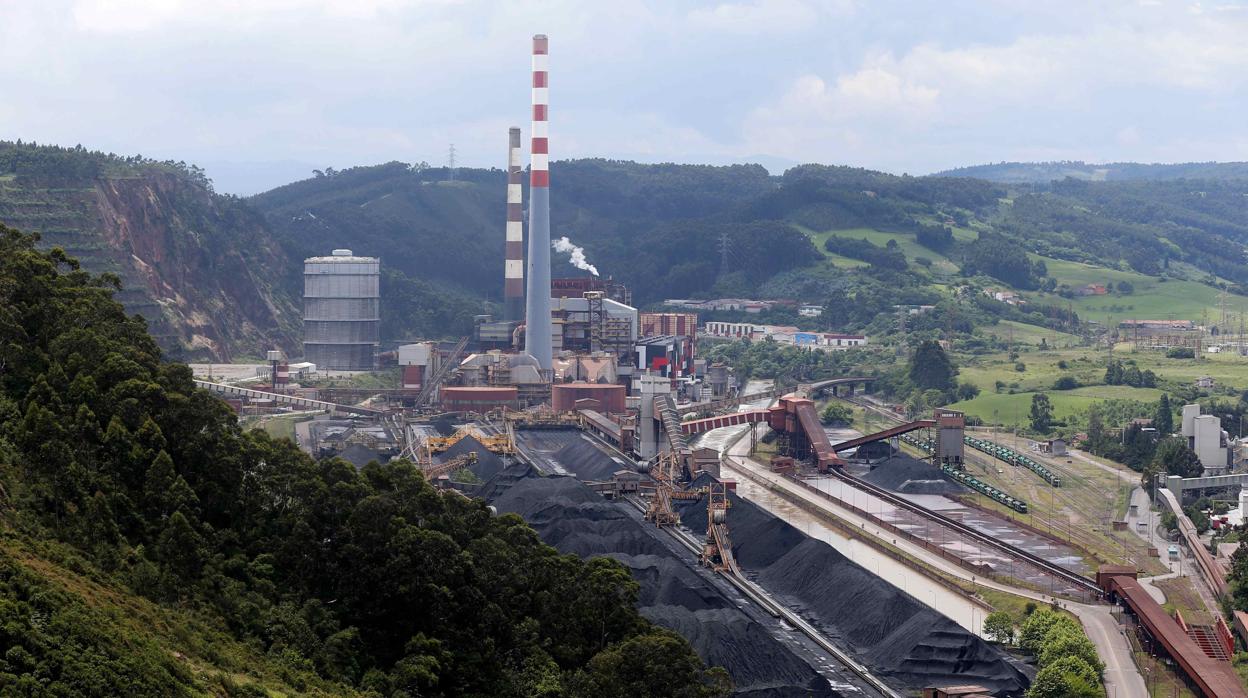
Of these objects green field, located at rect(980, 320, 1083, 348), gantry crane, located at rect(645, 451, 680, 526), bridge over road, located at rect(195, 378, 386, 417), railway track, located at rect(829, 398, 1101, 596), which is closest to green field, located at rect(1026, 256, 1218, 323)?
green field, located at rect(980, 320, 1083, 348)

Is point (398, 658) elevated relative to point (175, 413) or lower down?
lower down

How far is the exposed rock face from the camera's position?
88750 millimetres

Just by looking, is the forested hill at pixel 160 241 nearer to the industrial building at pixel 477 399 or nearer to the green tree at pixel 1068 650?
the industrial building at pixel 477 399

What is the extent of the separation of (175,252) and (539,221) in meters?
26.7

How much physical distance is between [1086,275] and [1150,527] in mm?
88508

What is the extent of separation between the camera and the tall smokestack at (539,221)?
8488 cm

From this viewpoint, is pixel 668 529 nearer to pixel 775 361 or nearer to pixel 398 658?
pixel 398 658

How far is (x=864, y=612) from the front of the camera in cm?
4138

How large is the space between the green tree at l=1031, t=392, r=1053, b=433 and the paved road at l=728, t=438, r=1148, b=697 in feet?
68.3

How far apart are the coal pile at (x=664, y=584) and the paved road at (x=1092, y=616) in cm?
632

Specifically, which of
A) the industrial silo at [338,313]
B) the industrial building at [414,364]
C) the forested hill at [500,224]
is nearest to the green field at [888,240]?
the forested hill at [500,224]

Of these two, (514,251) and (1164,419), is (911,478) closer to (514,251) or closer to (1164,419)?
(1164,419)

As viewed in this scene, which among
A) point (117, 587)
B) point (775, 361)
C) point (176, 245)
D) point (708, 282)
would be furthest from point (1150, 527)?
point (708, 282)

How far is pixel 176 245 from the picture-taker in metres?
101
